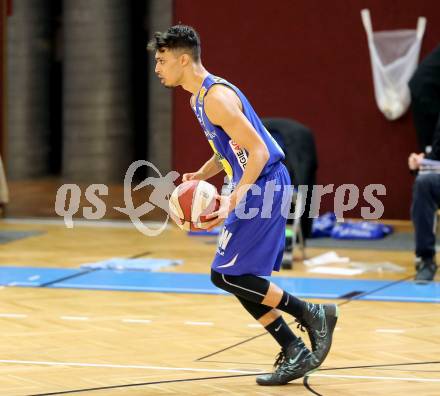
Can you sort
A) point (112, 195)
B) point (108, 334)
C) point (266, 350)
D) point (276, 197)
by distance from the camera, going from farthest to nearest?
1. point (112, 195)
2. point (108, 334)
3. point (266, 350)
4. point (276, 197)

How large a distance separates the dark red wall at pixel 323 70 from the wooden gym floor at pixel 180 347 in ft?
11.2

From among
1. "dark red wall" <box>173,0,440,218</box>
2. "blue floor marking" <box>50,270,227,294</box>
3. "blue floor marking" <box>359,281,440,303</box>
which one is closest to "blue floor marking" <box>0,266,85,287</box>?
"blue floor marking" <box>50,270,227,294</box>

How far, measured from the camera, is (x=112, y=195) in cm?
1415

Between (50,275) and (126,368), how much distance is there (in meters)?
3.31

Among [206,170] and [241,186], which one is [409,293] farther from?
[241,186]

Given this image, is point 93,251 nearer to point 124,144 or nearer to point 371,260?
point 371,260

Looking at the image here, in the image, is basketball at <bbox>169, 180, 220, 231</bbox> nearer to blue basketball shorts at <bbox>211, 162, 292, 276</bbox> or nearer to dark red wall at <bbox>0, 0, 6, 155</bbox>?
blue basketball shorts at <bbox>211, 162, 292, 276</bbox>

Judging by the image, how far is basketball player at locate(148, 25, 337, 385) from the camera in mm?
4879

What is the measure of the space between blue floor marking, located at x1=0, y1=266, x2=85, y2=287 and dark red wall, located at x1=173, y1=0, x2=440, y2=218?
3827mm

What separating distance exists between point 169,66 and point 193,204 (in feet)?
2.13

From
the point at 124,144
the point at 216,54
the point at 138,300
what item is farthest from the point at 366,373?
the point at 124,144

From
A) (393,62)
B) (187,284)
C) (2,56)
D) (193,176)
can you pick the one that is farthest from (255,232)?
(2,56)

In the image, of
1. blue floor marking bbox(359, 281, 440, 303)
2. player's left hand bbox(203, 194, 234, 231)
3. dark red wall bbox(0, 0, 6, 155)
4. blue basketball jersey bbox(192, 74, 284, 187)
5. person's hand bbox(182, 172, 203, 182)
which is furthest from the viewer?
dark red wall bbox(0, 0, 6, 155)

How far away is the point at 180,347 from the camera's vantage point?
592cm
